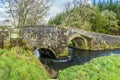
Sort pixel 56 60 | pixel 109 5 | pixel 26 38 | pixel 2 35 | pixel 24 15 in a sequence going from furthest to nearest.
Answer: pixel 109 5, pixel 24 15, pixel 56 60, pixel 26 38, pixel 2 35

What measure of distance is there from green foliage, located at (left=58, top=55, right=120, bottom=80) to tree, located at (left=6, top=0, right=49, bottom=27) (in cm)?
2330

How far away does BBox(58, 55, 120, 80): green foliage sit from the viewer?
325cm

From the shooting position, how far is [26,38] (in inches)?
883

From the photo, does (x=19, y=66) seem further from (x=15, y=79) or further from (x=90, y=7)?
(x=90, y=7)

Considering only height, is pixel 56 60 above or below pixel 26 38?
below

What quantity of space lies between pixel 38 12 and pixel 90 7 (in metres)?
19.7

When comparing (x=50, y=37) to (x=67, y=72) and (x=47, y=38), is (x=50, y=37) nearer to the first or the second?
(x=47, y=38)

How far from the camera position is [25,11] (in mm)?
26859

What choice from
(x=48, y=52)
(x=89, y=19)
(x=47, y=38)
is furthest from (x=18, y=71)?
(x=89, y=19)

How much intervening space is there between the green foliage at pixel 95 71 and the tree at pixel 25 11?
76.5 ft

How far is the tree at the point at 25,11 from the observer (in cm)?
2678

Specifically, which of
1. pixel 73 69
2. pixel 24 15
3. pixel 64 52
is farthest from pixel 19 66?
pixel 24 15

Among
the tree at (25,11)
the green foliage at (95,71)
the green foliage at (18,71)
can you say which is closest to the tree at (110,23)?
the tree at (25,11)

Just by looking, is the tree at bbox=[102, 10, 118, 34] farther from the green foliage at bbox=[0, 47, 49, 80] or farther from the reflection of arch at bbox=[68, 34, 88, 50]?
the green foliage at bbox=[0, 47, 49, 80]
